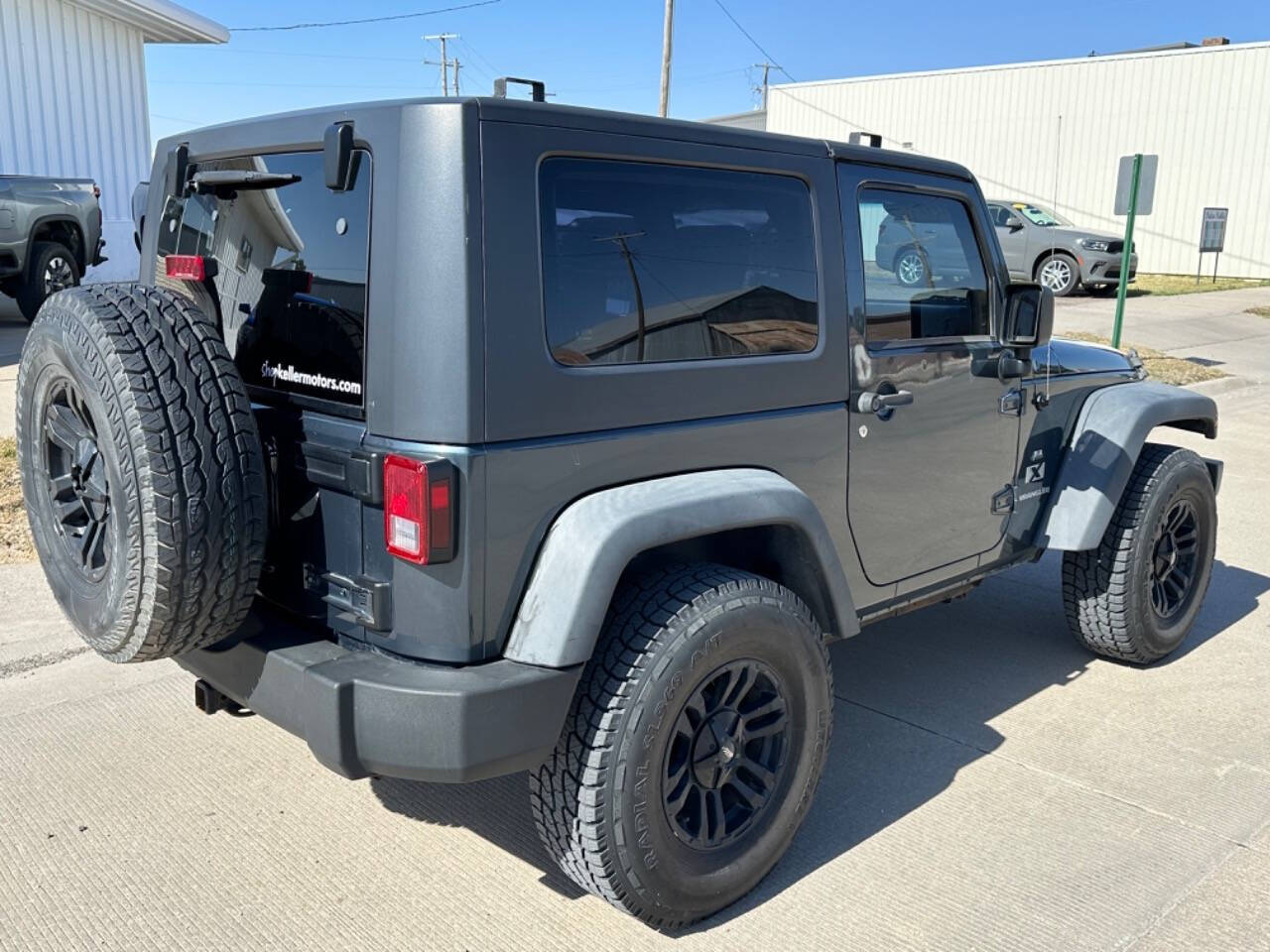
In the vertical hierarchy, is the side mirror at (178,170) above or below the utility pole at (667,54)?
below

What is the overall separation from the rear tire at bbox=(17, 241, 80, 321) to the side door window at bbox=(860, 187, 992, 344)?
36.0ft

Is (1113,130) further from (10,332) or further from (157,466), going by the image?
(157,466)

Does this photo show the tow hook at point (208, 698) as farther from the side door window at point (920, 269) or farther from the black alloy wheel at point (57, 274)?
the black alloy wheel at point (57, 274)

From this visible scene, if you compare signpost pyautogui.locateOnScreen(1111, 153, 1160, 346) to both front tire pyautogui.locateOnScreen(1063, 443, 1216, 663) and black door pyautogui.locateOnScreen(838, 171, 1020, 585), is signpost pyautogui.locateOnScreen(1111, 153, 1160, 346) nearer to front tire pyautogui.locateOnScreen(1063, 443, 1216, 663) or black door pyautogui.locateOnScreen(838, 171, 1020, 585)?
front tire pyautogui.locateOnScreen(1063, 443, 1216, 663)

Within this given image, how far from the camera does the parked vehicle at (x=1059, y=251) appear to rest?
64.5 feet

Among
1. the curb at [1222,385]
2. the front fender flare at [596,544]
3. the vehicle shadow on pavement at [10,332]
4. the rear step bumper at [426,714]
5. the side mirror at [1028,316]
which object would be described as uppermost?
the side mirror at [1028,316]

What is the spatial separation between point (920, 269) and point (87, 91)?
1633 cm

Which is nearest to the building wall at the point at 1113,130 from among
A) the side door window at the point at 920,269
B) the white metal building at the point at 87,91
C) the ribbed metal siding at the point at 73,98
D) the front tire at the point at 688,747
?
the white metal building at the point at 87,91

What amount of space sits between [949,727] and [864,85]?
101 feet

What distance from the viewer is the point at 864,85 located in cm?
3180

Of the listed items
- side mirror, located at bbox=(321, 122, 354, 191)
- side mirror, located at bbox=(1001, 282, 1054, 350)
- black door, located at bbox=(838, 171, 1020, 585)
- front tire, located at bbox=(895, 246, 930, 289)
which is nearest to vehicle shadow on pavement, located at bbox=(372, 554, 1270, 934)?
black door, located at bbox=(838, 171, 1020, 585)

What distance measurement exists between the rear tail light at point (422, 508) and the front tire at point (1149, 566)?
9.29 ft

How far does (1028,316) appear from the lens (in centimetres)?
365

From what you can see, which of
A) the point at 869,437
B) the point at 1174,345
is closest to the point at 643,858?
the point at 869,437
